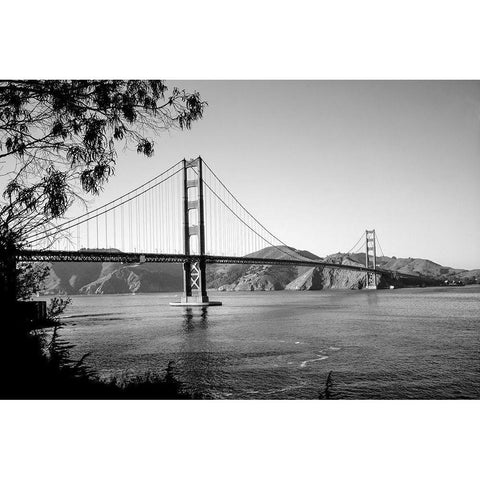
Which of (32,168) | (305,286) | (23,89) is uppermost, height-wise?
(23,89)

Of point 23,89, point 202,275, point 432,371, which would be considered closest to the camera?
point 23,89

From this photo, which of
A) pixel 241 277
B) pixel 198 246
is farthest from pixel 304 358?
pixel 241 277

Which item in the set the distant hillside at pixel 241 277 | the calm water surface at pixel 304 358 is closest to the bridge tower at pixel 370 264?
the distant hillside at pixel 241 277

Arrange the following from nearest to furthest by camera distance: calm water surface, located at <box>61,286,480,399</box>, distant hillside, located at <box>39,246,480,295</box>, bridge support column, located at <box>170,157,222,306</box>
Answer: calm water surface, located at <box>61,286,480,399</box> → bridge support column, located at <box>170,157,222,306</box> → distant hillside, located at <box>39,246,480,295</box>

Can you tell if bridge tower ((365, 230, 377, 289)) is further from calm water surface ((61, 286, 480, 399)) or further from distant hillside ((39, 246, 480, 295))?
calm water surface ((61, 286, 480, 399))

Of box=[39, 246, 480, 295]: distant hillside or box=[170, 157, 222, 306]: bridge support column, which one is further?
box=[39, 246, 480, 295]: distant hillside

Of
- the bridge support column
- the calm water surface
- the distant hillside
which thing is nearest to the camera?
the calm water surface

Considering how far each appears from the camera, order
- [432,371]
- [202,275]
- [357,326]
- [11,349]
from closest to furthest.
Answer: [11,349], [432,371], [357,326], [202,275]

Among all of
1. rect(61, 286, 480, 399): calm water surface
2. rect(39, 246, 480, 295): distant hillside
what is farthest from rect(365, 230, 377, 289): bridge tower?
rect(61, 286, 480, 399): calm water surface

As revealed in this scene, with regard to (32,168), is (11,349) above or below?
below

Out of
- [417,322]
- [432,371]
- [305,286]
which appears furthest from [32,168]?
[305,286]

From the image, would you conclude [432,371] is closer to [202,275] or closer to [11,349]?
[11,349]
